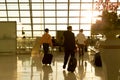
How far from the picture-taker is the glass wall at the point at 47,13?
103ft

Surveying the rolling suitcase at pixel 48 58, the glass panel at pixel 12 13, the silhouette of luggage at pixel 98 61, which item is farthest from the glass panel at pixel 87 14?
the silhouette of luggage at pixel 98 61

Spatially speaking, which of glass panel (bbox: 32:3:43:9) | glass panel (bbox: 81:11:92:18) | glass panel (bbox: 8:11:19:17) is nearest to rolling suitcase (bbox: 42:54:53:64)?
glass panel (bbox: 32:3:43:9)

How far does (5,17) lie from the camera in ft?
104

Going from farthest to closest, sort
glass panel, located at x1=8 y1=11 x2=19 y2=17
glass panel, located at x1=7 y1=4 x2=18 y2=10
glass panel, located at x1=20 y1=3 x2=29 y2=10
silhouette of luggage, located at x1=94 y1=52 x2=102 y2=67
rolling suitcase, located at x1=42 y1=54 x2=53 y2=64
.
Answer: glass panel, located at x1=8 y1=11 x2=19 y2=17
glass panel, located at x1=7 y1=4 x2=18 y2=10
glass panel, located at x1=20 y1=3 x2=29 y2=10
rolling suitcase, located at x1=42 y1=54 x2=53 y2=64
silhouette of luggage, located at x1=94 y1=52 x2=102 y2=67

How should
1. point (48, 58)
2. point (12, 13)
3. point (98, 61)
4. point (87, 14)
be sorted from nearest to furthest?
point (98, 61) < point (48, 58) < point (12, 13) < point (87, 14)

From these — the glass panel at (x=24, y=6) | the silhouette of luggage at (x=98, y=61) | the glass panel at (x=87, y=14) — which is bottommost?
the silhouette of luggage at (x=98, y=61)

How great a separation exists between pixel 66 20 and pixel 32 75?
1967cm

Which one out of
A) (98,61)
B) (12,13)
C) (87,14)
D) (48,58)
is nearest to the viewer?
(98,61)

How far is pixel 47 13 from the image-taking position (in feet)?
104

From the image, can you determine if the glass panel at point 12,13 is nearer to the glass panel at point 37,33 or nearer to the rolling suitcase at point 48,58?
the glass panel at point 37,33

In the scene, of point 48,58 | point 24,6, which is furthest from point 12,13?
point 48,58

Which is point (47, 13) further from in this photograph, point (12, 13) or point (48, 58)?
point (48, 58)

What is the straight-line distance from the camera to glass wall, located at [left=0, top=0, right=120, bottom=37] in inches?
1235

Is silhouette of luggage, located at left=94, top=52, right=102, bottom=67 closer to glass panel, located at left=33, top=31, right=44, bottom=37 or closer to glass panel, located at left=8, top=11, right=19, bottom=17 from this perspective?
glass panel, located at left=33, top=31, right=44, bottom=37
